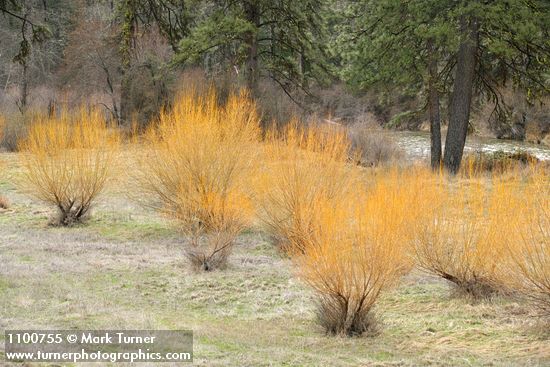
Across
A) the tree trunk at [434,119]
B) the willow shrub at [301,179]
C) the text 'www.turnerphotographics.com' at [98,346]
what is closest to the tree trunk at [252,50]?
the tree trunk at [434,119]

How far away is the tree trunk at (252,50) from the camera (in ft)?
72.2

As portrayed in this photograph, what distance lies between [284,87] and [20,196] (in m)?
9.44

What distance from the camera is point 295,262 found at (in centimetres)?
933

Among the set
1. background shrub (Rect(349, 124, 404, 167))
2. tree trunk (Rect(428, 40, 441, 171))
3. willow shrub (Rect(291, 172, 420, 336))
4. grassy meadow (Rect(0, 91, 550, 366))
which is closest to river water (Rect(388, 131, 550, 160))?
background shrub (Rect(349, 124, 404, 167))

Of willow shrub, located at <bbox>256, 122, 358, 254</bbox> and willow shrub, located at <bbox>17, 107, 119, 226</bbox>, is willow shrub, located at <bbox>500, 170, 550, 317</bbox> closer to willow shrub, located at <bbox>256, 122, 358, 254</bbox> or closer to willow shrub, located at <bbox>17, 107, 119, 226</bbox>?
willow shrub, located at <bbox>256, 122, 358, 254</bbox>

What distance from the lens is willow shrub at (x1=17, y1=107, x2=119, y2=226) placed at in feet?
50.8

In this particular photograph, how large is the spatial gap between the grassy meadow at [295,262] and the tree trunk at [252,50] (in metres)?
8.11

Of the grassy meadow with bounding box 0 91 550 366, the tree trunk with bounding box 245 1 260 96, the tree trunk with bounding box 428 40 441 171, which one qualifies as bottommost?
the grassy meadow with bounding box 0 91 550 366

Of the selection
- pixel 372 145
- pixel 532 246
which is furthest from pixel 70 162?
pixel 532 246

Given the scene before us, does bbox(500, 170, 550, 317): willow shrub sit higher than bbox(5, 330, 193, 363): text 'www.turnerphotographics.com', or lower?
higher

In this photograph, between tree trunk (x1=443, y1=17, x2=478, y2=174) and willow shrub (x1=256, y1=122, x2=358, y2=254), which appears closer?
willow shrub (x1=256, y1=122, x2=358, y2=254)

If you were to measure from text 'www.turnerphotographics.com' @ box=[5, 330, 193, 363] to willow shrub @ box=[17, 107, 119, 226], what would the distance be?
8477mm

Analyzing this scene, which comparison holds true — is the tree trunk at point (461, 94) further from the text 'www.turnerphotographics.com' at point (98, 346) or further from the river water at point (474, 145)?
the text 'www.turnerphotographics.com' at point (98, 346)

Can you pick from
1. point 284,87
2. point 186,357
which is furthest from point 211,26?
point 186,357
